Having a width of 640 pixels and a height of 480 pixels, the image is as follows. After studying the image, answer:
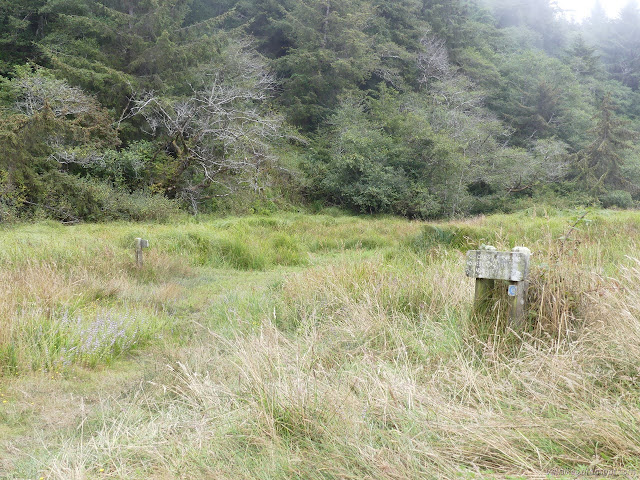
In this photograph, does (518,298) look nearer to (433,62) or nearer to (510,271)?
(510,271)

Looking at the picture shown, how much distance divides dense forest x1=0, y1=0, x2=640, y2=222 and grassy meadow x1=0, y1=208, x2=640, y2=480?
9098 millimetres

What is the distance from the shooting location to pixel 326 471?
2.17m

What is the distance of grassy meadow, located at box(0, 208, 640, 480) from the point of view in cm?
221

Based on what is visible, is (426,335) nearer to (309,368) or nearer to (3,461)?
(309,368)

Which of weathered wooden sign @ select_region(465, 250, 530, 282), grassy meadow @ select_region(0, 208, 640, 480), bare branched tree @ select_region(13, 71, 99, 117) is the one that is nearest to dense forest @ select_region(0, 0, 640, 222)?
bare branched tree @ select_region(13, 71, 99, 117)

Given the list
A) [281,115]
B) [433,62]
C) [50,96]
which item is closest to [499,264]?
[50,96]

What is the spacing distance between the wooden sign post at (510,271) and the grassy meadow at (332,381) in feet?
0.44

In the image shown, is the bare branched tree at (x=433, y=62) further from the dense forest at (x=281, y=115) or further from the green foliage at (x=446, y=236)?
the green foliage at (x=446, y=236)

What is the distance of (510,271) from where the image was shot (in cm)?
347

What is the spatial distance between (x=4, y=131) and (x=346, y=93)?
56.0 feet

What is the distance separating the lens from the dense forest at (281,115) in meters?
14.5

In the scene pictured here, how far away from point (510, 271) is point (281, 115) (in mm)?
19821

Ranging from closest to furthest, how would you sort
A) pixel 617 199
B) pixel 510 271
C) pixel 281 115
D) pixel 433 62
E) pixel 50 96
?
1. pixel 510 271
2. pixel 50 96
3. pixel 281 115
4. pixel 617 199
5. pixel 433 62

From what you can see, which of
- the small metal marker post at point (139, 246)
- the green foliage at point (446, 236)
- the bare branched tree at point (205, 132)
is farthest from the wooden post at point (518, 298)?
the bare branched tree at point (205, 132)
